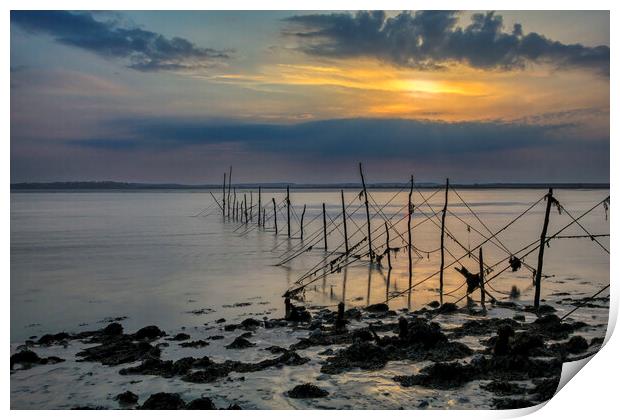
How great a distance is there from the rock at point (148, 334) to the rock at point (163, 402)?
112 inches

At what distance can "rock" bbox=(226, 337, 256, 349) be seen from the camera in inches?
326

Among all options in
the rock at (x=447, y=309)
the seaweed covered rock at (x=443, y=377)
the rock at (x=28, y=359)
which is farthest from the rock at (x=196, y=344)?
the rock at (x=447, y=309)

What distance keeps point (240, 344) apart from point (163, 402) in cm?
220

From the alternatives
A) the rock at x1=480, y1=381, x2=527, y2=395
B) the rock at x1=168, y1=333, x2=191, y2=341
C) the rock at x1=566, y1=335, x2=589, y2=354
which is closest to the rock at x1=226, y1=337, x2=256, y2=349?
the rock at x1=168, y1=333, x2=191, y2=341

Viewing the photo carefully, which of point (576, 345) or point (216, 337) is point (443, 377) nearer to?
point (576, 345)

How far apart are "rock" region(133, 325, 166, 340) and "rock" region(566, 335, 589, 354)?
255 inches

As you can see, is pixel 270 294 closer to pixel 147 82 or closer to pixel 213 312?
pixel 213 312

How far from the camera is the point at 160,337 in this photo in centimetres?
911

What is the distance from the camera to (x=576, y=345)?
7762mm

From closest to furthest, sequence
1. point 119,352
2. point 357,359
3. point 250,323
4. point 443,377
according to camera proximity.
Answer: point 443,377 < point 357,359 < point 119,352 < point 250,323

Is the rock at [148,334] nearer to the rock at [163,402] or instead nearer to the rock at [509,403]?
the rock at [163,402]

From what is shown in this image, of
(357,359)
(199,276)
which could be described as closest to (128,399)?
(357,359)

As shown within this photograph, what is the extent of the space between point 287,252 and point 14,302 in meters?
11.3

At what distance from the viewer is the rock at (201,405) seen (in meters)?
6.15
